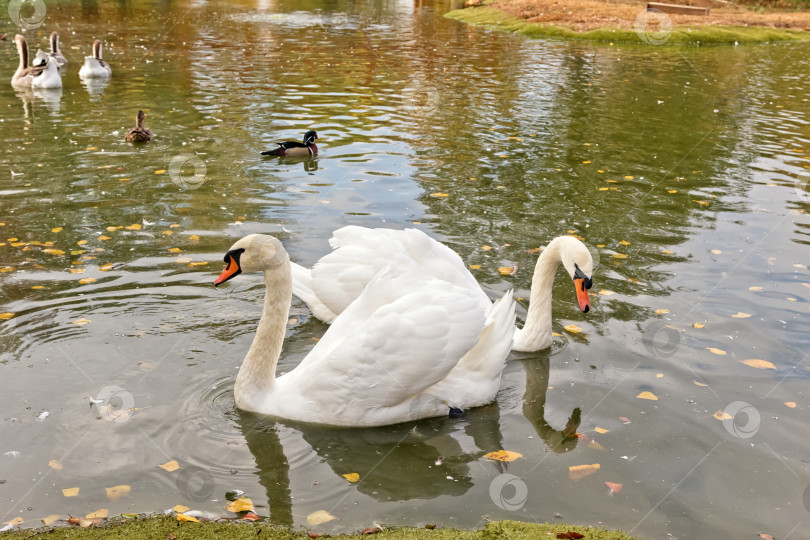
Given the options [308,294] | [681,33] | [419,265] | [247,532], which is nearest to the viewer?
[247,532]

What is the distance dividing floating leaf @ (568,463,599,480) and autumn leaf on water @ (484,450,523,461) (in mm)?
361

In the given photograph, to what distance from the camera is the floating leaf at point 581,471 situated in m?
4.89

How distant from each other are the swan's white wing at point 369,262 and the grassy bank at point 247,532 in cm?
217

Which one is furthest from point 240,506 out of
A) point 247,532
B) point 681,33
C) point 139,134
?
point 681,33

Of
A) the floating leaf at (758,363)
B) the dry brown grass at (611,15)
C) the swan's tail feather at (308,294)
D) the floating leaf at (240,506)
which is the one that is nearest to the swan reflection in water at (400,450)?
the floating leaf at (240,506)

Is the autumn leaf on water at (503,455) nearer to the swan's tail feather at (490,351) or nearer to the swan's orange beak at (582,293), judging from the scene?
the swan's tail feather at (490,351)

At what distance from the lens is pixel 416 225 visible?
9.25m

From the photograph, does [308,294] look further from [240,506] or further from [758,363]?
[758,363]

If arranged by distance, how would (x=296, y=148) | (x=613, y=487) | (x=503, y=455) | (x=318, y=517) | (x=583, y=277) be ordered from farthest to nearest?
(x=296, y=148)
(x=583, y=277)
(x=503, y=455)
(x=613, y=487)
(x=318, y=517)

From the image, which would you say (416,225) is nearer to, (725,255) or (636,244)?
(636,244)

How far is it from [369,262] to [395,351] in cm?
119

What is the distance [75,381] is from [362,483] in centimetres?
247

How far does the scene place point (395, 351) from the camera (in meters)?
5.03

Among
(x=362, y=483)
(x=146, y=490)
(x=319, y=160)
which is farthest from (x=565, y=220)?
(x=146, y=490)
